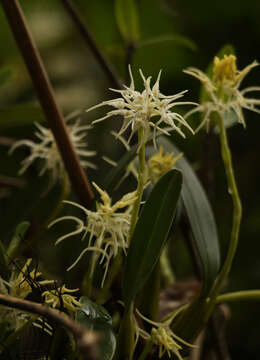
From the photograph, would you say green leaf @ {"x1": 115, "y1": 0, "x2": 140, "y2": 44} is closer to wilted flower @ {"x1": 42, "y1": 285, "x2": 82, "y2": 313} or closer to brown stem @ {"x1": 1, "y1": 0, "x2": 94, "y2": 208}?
brown stem @ {"x1": 1, "y1": 0, "x2": 94, "y2": 208}

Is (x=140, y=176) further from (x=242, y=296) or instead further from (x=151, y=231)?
(x=242, y=296)

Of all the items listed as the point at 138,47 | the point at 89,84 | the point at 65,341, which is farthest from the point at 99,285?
the point at 89,84

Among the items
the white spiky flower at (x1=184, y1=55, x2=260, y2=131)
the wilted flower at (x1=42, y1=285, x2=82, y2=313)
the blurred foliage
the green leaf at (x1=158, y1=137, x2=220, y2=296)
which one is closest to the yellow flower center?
the white spiky flower at (x1=184, y1=55, x2=260, y2=131)

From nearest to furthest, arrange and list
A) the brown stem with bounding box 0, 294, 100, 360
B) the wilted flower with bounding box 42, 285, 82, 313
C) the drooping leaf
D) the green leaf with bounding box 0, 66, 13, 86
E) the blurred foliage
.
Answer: the brown stem with bounding box 0, 294, 100, 360 < the wilted flower with bounding box 42, 285, 82, 313 < the drooping leaf < the green leaf with bounding box 0, 66, 13, 86 < the blurred foliage

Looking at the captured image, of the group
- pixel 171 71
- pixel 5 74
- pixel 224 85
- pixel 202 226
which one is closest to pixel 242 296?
pixel 202 226

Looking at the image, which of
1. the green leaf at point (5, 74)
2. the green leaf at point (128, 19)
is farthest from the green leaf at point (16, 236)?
the green leaf at point (128, 19)

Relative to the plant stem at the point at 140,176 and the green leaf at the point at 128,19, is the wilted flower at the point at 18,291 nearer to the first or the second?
the plant stem at the point at 140,176

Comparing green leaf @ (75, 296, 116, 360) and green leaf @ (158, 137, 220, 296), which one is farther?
green leaf @ (158, 137, 220, 296)

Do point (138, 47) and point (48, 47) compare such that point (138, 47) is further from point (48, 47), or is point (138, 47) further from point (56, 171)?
point (48, 47)

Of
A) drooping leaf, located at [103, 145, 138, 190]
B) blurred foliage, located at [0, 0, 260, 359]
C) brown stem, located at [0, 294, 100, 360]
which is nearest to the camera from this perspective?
brown stem, located at [0, 294, 100, 360]
